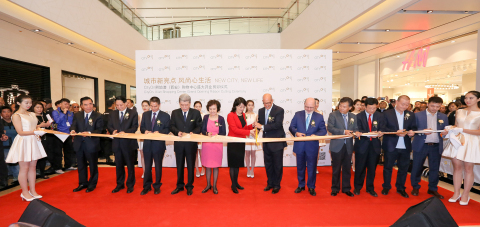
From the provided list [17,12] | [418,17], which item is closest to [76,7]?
[17,12]

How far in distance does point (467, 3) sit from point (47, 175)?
A: 1001 centimetres

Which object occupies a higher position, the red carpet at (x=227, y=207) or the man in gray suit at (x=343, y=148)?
the man in gray suit at (x=343, y=148)

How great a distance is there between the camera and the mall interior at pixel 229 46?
3717mm

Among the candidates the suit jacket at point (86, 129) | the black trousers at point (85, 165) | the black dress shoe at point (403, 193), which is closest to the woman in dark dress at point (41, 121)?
the suit jacket at point (86, 129)

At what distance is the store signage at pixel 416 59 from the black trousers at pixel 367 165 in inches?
288

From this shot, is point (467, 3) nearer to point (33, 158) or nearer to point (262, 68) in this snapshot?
point (262, 68)

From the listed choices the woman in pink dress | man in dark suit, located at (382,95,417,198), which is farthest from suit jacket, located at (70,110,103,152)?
man in dark suit, located at (382,95,417,198)

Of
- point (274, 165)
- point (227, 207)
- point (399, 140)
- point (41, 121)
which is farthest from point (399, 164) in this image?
point (41, 121)

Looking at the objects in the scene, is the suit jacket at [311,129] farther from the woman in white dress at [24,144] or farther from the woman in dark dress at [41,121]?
the woman in dark dress at [41,121]

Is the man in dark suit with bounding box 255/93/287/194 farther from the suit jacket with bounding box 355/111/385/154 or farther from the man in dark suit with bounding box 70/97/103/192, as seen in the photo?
the man in dark suit with bounding box 70/97/103/192

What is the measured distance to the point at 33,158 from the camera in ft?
13.0

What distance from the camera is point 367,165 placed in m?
4.34

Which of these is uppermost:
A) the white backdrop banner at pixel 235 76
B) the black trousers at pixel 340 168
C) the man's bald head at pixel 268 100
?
the white backdrop banner at pixel 235 76

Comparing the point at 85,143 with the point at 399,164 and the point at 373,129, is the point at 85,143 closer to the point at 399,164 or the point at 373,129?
the point at 373,129
